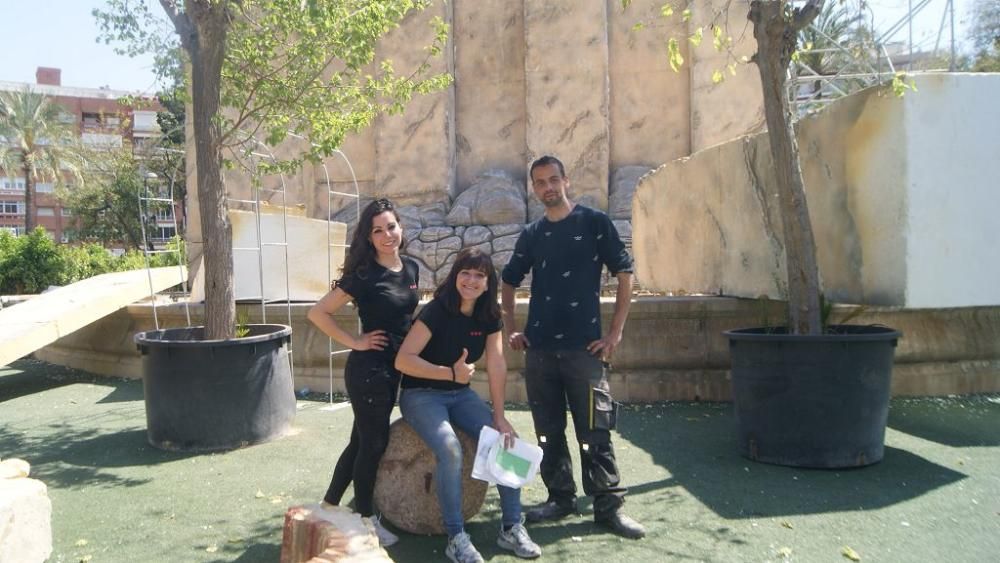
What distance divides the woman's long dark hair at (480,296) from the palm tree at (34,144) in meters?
37.1

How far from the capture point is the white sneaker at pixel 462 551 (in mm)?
3176

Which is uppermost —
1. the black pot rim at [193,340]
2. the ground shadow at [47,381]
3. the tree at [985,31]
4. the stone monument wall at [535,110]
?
the tree at [985,31]

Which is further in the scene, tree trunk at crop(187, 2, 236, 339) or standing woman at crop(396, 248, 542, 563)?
tree trunk at crop(187, 2, 236, 339)

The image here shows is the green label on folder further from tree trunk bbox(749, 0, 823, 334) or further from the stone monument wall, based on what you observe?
the stone monument wall

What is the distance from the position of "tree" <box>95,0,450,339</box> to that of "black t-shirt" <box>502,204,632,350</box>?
259cm

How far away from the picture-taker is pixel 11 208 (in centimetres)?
7162

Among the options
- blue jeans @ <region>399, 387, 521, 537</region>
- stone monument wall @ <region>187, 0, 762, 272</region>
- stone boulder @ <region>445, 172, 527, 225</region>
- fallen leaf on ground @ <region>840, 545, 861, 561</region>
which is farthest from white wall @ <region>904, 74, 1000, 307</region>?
stone boulder @ <region>445, 172, 527, 225</region>

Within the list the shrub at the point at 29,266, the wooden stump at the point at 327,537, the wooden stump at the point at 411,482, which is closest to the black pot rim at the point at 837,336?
the wooden stump at the point at 411,482

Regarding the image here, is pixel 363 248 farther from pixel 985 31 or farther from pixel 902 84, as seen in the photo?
pixel 985 31

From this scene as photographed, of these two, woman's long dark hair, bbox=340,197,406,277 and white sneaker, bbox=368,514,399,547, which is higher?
woman's long dark hair, bbox=340,197,406,277

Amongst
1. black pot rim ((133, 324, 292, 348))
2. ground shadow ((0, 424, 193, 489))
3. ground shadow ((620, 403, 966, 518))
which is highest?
black pot rim ((133, 324, 292, 348))

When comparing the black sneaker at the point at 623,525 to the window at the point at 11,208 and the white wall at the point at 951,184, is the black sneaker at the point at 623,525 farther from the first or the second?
the window at the point at 11,208

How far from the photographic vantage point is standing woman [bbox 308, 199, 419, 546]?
3477 millimetres

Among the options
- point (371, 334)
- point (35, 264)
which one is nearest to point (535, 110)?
point (35, 264)
